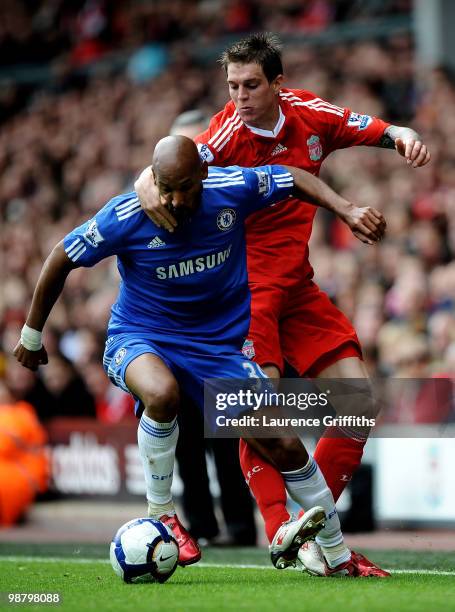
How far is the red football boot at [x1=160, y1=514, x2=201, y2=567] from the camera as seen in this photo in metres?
6.65

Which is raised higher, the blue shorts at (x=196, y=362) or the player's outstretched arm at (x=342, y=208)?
the player's outstretched arm at (x=342, y=208)

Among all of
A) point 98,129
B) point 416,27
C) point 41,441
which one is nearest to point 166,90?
point 98,129

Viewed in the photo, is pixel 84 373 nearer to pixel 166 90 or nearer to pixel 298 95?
pixel 166 90

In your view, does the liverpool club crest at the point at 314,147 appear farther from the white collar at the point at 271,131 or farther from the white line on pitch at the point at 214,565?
the white line on pitch at the point at 214,565

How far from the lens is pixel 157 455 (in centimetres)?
659

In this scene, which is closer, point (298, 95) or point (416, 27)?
point (298, 95)

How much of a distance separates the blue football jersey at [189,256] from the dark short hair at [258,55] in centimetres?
63

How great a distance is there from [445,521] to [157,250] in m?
4.80

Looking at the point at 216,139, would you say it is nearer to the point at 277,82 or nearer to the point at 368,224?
the point at 277,82

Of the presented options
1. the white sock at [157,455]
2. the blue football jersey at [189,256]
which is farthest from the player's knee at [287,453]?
the blue football jersey at [189,256]

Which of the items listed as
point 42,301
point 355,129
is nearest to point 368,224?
point 355,129

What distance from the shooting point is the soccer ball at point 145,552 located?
6316mm

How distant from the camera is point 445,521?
10.3m

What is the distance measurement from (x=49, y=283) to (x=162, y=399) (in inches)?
30.9
